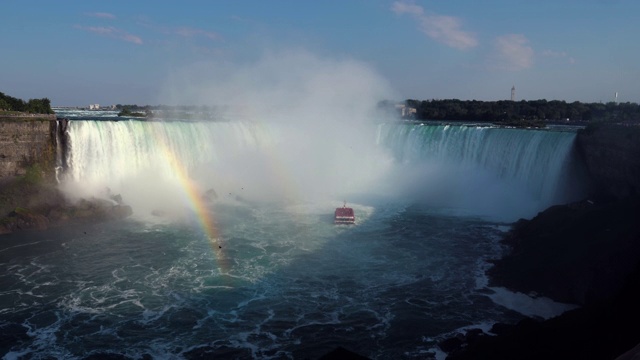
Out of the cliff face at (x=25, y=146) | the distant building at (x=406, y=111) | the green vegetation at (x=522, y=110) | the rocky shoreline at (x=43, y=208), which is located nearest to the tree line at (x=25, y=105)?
the cliff face at (x=25, y=146)

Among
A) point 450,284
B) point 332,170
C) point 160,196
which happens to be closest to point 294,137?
point 332,170

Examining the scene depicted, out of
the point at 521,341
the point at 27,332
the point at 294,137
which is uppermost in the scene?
the point at 294,137

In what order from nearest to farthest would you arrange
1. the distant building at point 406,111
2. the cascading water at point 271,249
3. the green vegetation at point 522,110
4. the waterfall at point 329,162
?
the cascading water at point 271,249, the waterfall at point 329,162, the green vegetation at point 522,110, the distant building at point 406,111

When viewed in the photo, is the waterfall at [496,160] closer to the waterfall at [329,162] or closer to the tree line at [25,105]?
the waterfall at [329,162]

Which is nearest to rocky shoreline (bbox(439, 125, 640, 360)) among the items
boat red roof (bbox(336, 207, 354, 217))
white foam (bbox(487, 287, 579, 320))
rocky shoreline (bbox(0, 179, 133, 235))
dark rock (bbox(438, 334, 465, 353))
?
dark rock (bbox(438, 334, 465, 353))

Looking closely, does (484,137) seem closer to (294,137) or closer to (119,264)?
(294,137)

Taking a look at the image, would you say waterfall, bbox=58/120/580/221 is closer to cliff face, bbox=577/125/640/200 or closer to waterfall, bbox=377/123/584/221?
waterfall, bbox=377/123/584/221

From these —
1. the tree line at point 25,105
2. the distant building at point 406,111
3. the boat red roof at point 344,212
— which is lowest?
the boat red roof at point 344,212
